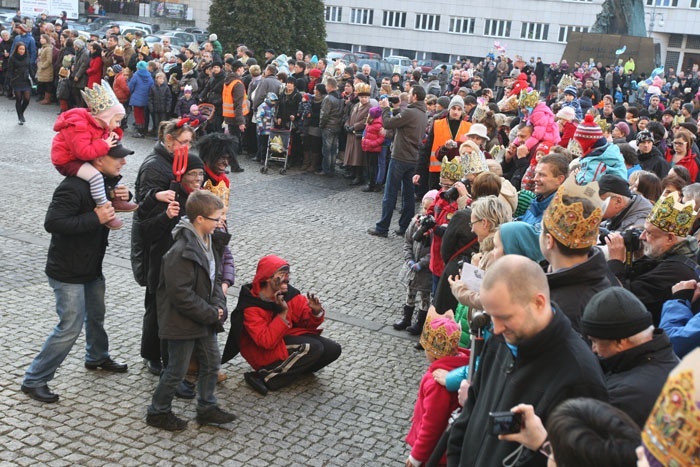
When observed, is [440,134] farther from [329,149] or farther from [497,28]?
[497,28]

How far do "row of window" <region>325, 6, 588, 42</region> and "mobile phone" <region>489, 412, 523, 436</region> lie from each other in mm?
61039

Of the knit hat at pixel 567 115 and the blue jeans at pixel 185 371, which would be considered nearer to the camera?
the blue jeans at pixel 185 371

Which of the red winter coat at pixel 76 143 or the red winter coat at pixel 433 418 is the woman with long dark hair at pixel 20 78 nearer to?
the red winter coat at pixel 76 143

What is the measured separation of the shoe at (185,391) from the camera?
632cm

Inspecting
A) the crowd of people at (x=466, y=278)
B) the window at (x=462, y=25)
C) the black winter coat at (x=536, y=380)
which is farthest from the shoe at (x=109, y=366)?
the window at (x=462, y=25)

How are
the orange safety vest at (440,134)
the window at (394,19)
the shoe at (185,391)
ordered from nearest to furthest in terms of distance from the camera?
the shoe at (185,391) → the orange safety vest at (440,134) → the window at (394,19)

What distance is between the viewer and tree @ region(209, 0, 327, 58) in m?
29.5

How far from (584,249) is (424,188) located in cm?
903

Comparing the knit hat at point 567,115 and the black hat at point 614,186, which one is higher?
the knit hat at point 567,115

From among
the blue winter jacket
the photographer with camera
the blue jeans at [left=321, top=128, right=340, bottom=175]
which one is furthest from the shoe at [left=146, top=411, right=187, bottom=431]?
the blue winter jacket

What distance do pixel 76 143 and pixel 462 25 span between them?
61214mm

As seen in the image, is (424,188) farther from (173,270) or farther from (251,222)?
(173,270)

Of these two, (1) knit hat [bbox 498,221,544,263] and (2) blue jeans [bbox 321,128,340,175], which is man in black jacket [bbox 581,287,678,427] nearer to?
(1) knit hat [bbox 498,221,544,263]

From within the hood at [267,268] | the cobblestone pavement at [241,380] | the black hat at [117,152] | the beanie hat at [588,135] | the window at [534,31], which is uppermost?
the window at [534,31]
